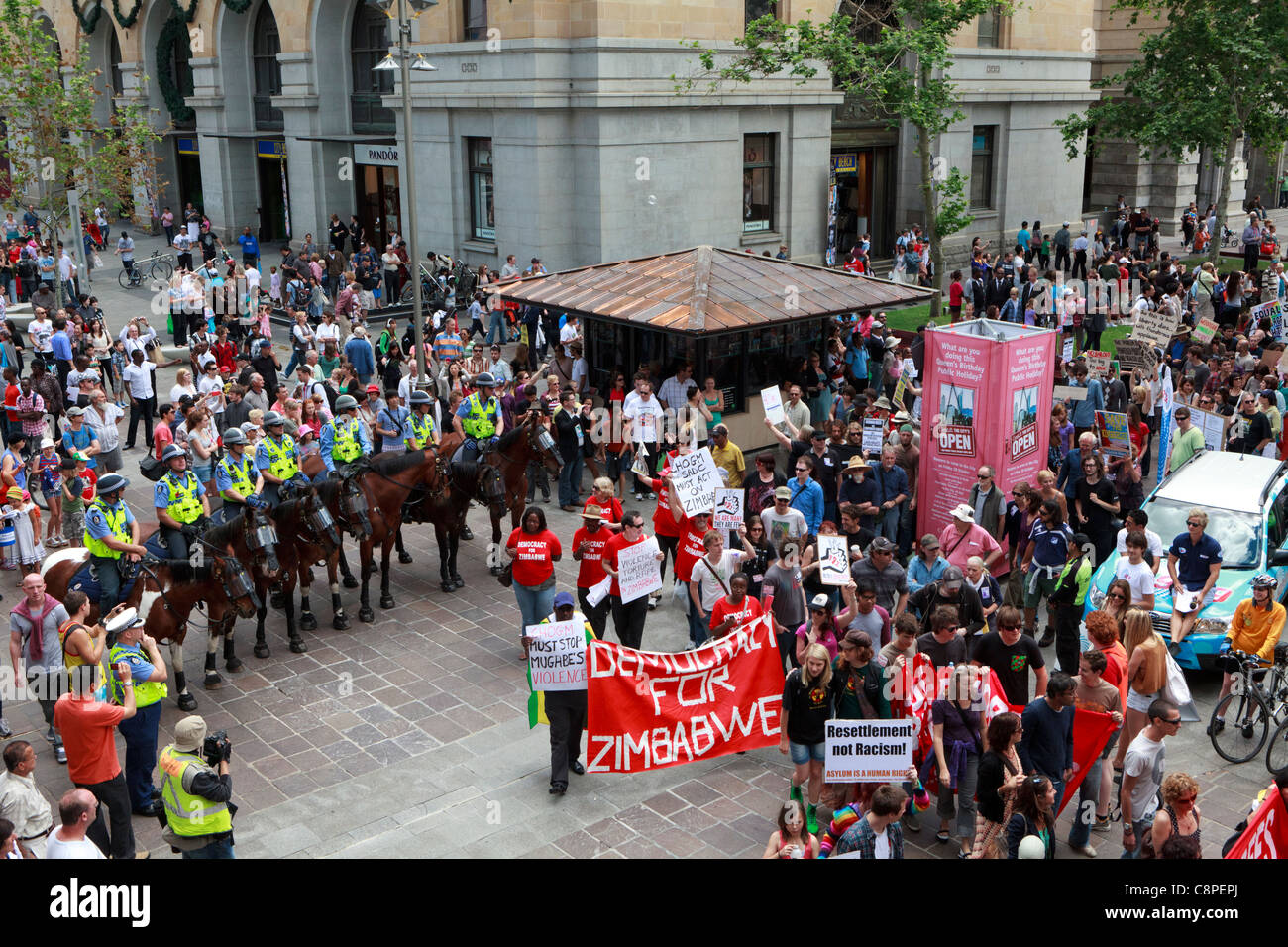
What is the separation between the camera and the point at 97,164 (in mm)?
31719

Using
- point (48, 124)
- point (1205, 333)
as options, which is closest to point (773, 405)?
point (1205, 333)

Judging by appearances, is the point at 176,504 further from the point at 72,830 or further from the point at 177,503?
the point at 72,830

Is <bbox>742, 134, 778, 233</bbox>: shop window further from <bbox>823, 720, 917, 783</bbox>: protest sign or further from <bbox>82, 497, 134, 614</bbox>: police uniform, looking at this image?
<bbox>823, 720, 917, 783</bbox>: protest sign

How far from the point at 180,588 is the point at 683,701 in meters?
5.18

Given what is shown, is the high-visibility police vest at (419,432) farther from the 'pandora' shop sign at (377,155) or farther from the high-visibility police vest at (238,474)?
the 'pandora' shop sign at (377,155)

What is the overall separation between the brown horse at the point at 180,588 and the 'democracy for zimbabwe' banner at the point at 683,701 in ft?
13.4

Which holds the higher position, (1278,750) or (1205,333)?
(1205,333)

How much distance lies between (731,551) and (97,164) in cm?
2616

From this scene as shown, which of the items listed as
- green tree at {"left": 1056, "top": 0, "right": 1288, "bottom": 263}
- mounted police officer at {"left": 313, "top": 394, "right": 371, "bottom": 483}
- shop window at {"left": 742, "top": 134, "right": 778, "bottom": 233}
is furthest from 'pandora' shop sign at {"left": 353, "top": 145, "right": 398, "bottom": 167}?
mounted police officer at {"left": 313, "top": 394, "right": 371, "bottom": 483}

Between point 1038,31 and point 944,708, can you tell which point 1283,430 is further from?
point 1038,31

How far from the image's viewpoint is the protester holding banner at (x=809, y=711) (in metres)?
9.30

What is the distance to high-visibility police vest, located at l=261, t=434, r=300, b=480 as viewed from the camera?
14473mm

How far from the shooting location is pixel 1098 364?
61.6 feet

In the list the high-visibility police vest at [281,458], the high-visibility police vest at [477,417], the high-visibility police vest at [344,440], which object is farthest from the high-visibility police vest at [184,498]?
the high-visibility police vest at [477,417]
